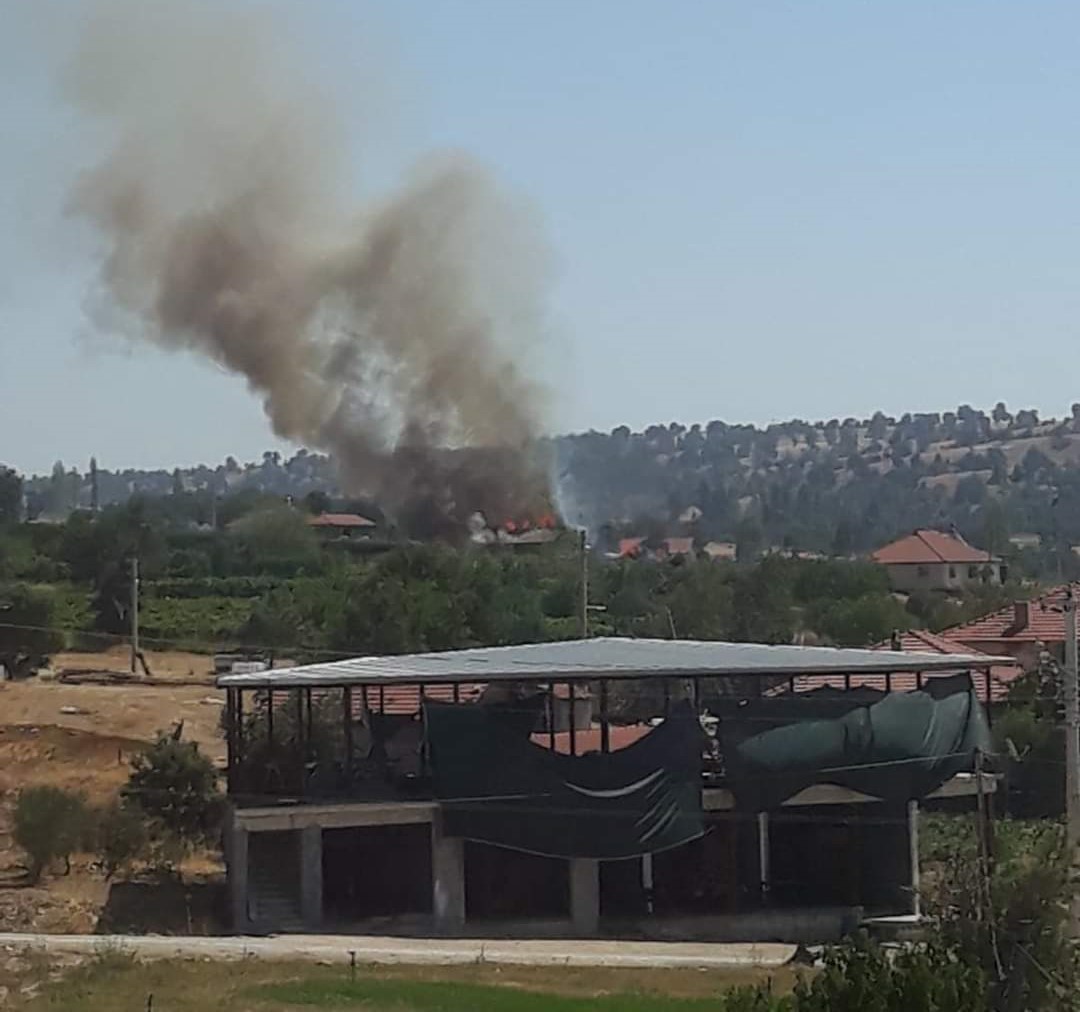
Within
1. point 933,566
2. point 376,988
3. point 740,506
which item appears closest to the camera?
point 376,988

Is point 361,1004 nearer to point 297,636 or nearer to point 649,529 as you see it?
point 297,636

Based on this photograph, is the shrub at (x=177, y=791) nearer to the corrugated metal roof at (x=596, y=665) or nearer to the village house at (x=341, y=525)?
the corrugated metal roof at (x=596, y=665)

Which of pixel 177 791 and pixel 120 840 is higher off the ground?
pixel 177 791

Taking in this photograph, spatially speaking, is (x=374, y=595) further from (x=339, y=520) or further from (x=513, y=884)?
(x=339, y=520)

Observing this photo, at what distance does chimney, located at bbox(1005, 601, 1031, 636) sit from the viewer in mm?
46812

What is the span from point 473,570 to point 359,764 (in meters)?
26.2

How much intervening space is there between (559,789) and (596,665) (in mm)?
2054

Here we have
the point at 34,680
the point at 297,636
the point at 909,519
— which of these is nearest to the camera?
the point at 34,680

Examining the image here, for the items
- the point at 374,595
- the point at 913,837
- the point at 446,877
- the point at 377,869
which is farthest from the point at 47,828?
the point at 374,595

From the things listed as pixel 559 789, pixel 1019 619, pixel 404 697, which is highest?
pixel 1019 619

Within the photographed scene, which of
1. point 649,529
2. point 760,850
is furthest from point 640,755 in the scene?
point 649,529

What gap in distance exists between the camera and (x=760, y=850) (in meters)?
29.3

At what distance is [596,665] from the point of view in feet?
95.5

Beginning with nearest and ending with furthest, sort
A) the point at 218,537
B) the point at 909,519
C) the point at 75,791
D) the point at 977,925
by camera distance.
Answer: the point at 977,925, the point at 75,791, the point at 218,537, the point at 909,519
